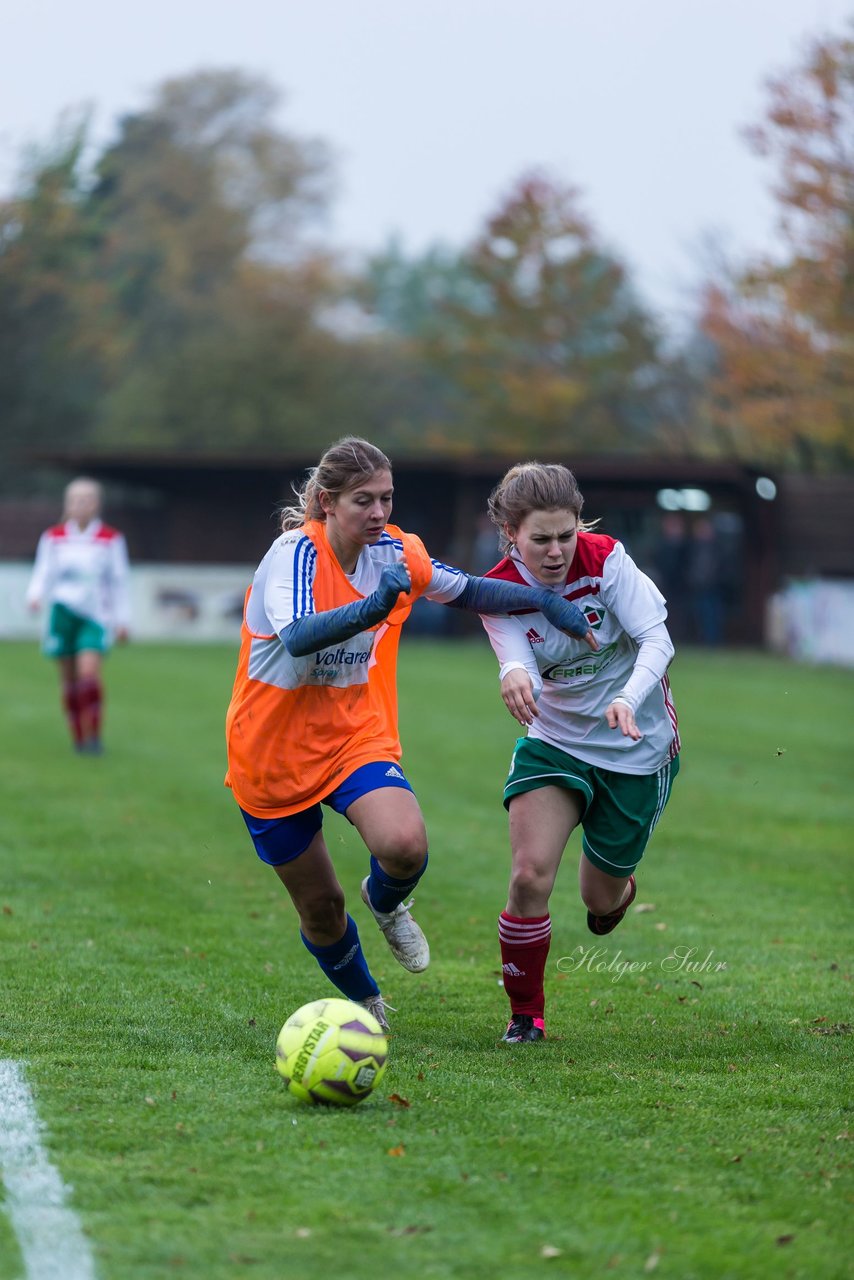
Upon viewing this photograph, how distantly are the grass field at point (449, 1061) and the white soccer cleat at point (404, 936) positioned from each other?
0.73 ft

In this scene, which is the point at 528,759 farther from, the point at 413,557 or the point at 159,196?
the point at 159,196

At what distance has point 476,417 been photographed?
44906mm

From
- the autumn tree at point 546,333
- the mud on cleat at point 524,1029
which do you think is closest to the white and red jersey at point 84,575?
the mud on cleat at point 524,1029

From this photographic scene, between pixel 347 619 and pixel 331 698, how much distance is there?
0.51 m

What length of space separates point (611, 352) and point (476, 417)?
4.51 m

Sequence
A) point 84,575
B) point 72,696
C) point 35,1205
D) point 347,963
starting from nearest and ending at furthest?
point 35,1205
point 347,963
point 84,575
point 72,696

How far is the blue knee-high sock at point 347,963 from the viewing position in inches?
211

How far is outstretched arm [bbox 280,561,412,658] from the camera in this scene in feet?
15.6

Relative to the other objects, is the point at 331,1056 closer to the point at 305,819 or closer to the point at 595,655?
the point at 305,819

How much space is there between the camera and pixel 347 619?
4.78m

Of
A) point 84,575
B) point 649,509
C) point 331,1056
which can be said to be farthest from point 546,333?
point 331,1056

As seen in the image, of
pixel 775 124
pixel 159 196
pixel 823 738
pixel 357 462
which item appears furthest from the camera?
pixel 159 196

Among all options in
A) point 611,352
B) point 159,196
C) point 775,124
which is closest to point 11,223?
point 159,196

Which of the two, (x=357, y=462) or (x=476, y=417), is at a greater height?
(x=476, y=417)
